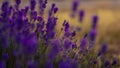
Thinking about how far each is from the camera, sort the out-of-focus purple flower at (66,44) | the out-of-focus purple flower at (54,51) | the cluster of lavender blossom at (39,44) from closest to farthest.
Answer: the out-of-focus purple flower at (54,51) < the cluster of lavender blossom at (39,44) < the out-of-focus purple flower at (66,44)

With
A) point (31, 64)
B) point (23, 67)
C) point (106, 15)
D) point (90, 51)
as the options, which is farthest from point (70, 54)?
point (106, 15)

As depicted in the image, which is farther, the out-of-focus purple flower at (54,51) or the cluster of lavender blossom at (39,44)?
the cluster of lavender blossom at (39,44)

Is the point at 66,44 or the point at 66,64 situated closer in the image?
the point at 66,64

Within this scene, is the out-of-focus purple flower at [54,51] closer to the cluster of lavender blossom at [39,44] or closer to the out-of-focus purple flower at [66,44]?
the cluster of lavender blossom at [39,44]

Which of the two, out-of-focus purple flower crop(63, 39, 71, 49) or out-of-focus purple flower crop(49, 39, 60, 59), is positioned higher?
out-of-focus purple flower crop(49, 39, 60, 59)

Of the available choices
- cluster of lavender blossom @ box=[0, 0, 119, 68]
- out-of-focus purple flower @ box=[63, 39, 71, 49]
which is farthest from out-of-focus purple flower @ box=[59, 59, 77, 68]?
out-of-focus purple flower @ box=[63, 39, 71, 49]

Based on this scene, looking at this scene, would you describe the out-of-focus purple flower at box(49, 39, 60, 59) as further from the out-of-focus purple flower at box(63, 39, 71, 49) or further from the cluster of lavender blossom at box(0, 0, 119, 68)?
the out-of-focus purple flower at box(63, 39, 71, 49)

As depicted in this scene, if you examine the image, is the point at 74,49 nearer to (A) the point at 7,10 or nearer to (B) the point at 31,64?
(A) the point at 7,10

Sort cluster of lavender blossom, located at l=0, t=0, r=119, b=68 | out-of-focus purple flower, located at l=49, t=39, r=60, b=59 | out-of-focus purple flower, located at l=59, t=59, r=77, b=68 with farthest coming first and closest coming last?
cluster of lavender blossom, located at l=0, t=0, r=119, b=68
out-of-focus purple flower, located at l=49, t=39, r=60, b=59
out-of-focus purple flower, located at l=59, t=59, r=77, b=68

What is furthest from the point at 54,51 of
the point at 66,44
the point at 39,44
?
the point at 39,44

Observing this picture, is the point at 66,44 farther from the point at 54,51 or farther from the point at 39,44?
the point at 54,51

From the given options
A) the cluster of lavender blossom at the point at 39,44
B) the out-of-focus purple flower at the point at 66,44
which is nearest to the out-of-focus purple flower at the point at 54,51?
the cluster of lavender blossom at the point at 39,44
